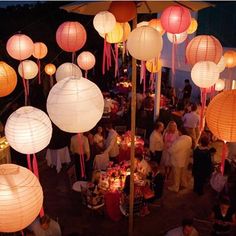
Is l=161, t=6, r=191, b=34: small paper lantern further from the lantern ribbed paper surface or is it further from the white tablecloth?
the white tablecloth

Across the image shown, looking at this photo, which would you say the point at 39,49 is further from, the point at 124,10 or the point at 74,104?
the point at 74,104

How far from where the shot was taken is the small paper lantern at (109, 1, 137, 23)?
4.52 metres

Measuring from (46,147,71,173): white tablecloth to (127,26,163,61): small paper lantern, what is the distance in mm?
4926

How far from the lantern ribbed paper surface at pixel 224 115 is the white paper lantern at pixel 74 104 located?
147 centimetres

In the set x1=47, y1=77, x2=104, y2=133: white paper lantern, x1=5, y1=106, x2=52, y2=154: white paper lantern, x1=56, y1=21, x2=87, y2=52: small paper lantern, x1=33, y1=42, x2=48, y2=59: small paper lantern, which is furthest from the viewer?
x1=33, y1=42, x2=48, y2=59: small paper lantern

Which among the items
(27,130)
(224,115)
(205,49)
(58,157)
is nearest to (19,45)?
(58,157)

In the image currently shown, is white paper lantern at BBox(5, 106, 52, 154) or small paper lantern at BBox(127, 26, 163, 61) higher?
small paper lantern at BBox(127, 26, 163, 61)

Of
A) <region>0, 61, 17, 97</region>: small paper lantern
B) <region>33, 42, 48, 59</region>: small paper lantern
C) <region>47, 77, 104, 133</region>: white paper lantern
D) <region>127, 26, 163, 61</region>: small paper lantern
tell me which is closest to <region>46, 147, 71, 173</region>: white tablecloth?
<region>33, 42, 48, 59</region>: small paper lantern

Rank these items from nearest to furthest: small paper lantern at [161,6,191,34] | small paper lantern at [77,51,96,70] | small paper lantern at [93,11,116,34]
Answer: small paper lantern at [161,6,191,34], small paper lantern at [93,11,116,34], small paper lantern at [77,51,96,70]

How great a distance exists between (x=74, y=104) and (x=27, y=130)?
0.81m

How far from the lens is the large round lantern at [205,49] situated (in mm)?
5375

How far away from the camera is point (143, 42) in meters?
4.48

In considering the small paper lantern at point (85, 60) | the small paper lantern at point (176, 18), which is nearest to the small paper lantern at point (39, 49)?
the small paper lantern at point (85, 60)

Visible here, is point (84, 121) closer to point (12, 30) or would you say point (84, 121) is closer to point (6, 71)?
point (6, 71)
